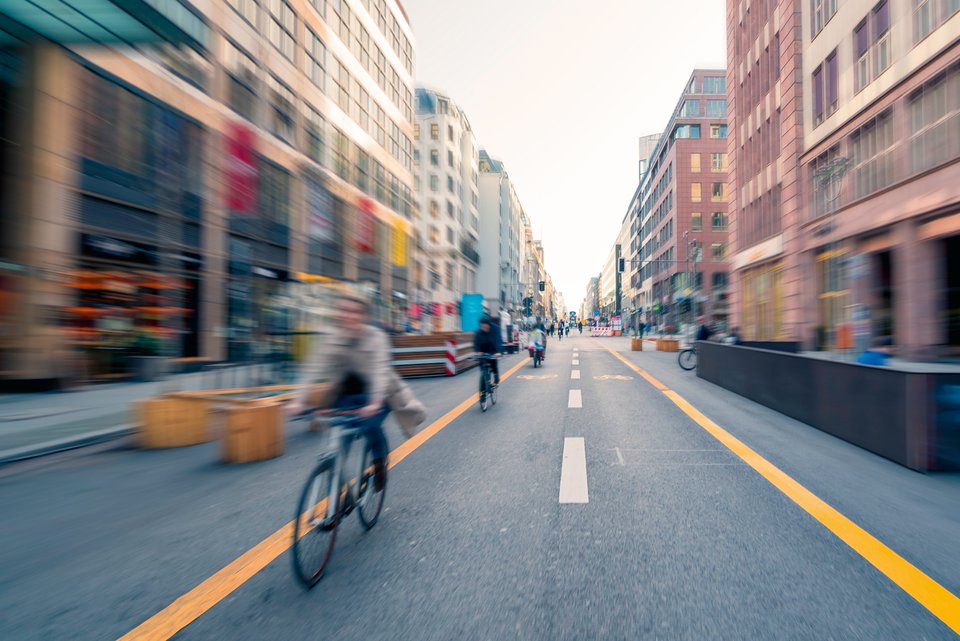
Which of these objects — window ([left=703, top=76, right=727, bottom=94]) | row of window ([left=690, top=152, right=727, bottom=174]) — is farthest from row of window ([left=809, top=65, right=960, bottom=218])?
window ([left=703, top=76, right=727, bottom=94])

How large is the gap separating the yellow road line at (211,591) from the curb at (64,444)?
4510 millimetres

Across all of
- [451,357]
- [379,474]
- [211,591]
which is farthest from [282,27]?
[211,591]

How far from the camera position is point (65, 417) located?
841 centimetres

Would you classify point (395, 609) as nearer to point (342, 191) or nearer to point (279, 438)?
point (279, 438)

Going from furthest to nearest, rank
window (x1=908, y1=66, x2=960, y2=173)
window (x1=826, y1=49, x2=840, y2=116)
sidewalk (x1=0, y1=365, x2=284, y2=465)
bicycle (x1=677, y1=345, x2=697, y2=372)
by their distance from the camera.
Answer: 1. window (x1=826, y1=49, x2=840, y2=116)
2. bicycle (x1=677, y1=345, x2=697, y2=372)
3. window (x1=908, y1=66, x2=960, y2=173)
4. sidewalk (x1=0, y1=365, x2=284, y2=465)

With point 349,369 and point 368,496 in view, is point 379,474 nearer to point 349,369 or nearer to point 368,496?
point 368,496

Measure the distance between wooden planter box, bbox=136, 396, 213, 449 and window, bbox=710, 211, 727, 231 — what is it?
194 ft

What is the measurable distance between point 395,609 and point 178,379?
13.4 metres

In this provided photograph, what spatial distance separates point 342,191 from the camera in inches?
754

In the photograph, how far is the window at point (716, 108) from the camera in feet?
195

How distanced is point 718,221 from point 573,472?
195 ft

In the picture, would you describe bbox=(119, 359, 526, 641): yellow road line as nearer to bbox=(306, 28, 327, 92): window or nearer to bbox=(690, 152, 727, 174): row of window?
bbox=(306, 28, 327, 92): window

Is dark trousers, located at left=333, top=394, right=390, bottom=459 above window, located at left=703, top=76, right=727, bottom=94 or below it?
below

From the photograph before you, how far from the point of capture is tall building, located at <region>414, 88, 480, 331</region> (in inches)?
2034
